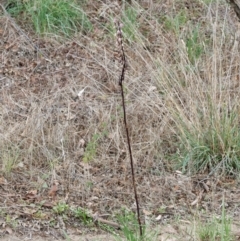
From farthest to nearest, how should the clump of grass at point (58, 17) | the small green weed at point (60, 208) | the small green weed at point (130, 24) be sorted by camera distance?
the clump of grass at point (58, 17) < the small green weed at point (130, 24) < the small green weed at point (60, 208)

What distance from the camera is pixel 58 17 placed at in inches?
283

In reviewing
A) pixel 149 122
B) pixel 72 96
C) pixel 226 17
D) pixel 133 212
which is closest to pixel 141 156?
pixel 149 122

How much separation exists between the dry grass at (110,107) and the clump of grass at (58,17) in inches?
5.3

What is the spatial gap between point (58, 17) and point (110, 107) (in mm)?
1789

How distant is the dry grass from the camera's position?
4.99 m

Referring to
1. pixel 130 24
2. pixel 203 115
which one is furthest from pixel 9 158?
pixel 130 24

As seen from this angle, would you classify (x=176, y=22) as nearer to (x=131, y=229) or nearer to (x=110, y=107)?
(x=110, y=107)

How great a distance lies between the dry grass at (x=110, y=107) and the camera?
16.4 feet

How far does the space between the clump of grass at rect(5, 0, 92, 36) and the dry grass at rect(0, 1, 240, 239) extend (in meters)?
0.13

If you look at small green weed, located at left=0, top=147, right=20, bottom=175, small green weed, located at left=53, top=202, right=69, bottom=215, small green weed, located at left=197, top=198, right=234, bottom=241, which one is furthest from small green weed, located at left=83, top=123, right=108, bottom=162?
small green weed, located at left=197, top=198, right=234, bottom=241

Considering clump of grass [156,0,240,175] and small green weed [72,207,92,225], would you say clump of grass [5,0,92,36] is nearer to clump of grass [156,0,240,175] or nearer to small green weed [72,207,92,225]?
clump of grass [156,0,240,175]

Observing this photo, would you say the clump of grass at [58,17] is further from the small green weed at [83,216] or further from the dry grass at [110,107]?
the small green weed at [83,216]

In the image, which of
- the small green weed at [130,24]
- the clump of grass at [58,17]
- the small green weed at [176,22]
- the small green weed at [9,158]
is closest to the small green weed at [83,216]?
the small green weed at [9,158]

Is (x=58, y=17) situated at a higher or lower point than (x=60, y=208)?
higher
